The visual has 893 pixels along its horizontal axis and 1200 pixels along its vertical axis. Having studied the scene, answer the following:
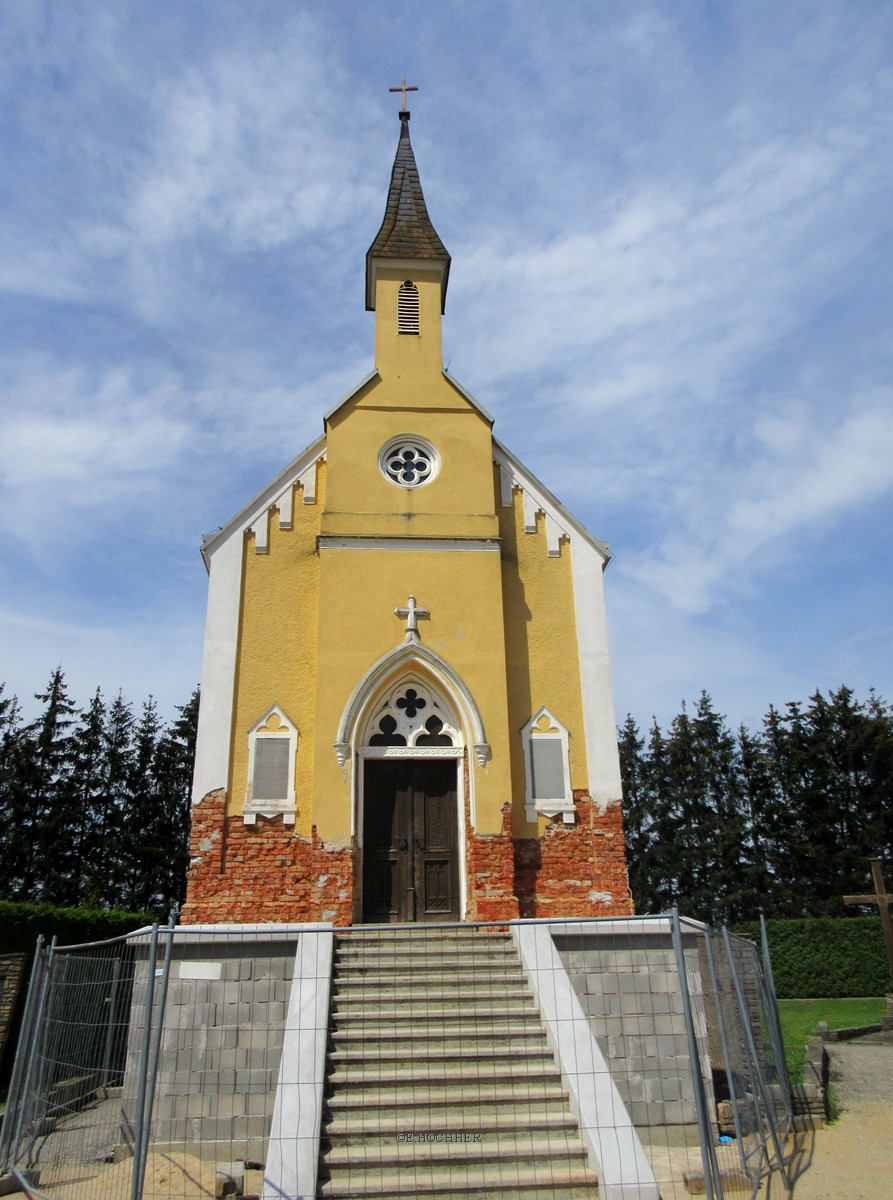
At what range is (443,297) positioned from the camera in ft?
58.6

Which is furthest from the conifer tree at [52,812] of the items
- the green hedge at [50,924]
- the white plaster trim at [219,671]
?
the white plaster trim at [219,671]

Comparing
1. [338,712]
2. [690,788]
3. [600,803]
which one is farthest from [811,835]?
[338,712]

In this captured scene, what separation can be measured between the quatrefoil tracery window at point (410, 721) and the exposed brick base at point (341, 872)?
1.58 metres

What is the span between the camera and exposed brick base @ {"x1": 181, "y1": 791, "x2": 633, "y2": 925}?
42.4 ft

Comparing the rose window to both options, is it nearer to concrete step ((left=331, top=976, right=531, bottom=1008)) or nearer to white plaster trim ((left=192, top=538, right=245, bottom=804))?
white plaster trim ((left=192, top=538, right=245, bottom=804))

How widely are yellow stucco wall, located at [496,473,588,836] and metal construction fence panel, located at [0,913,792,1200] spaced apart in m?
3.51

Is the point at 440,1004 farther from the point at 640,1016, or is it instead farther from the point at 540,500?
the point at 540,500

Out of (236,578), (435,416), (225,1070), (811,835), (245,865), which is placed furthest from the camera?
(811,835)

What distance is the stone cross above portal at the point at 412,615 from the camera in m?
14.3

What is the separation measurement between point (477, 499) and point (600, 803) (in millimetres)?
5501

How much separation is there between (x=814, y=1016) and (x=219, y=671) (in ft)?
60.8

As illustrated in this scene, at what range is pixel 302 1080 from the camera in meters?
7.93

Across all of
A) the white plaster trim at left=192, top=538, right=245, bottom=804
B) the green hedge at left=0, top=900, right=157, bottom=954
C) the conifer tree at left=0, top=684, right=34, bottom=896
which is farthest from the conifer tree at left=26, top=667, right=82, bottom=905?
the white plaster trim at left=192, top=538, right=245, bottom=804

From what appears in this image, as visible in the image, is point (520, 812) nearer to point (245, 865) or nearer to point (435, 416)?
point (245, 865)
